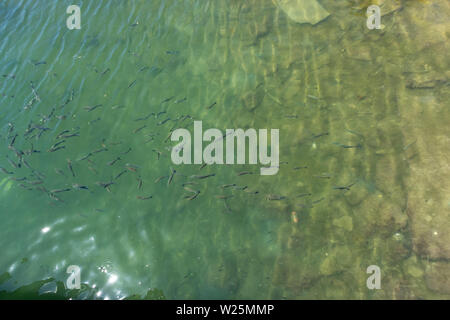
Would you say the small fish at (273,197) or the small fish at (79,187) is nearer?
the small fish at (273,197)

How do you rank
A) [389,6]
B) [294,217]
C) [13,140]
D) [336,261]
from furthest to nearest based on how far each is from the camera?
1. [389,6]
2. [13,140]
3. [294,217]
4. [336,261]

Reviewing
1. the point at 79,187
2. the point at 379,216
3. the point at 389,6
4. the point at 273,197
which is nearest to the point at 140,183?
the point at 79,187

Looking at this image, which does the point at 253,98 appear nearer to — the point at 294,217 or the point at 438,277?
the point at 294,217

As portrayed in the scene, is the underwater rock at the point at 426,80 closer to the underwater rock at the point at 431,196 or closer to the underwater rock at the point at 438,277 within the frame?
the underwater rock at the point at 431,196

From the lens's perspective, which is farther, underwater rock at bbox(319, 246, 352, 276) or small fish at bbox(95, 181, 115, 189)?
small fish at bbox(95, 181, 115, 189)

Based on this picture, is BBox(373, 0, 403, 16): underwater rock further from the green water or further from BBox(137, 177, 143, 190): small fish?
BBox(137, 177, 143, 190): small fish

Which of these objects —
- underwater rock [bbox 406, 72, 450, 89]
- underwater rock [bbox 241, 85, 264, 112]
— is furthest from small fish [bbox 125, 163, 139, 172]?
underwater rock [bbox 406, 72, 450, 89]

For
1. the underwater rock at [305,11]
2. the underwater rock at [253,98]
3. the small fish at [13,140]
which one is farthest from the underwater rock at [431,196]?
the small fish at [13,140]
